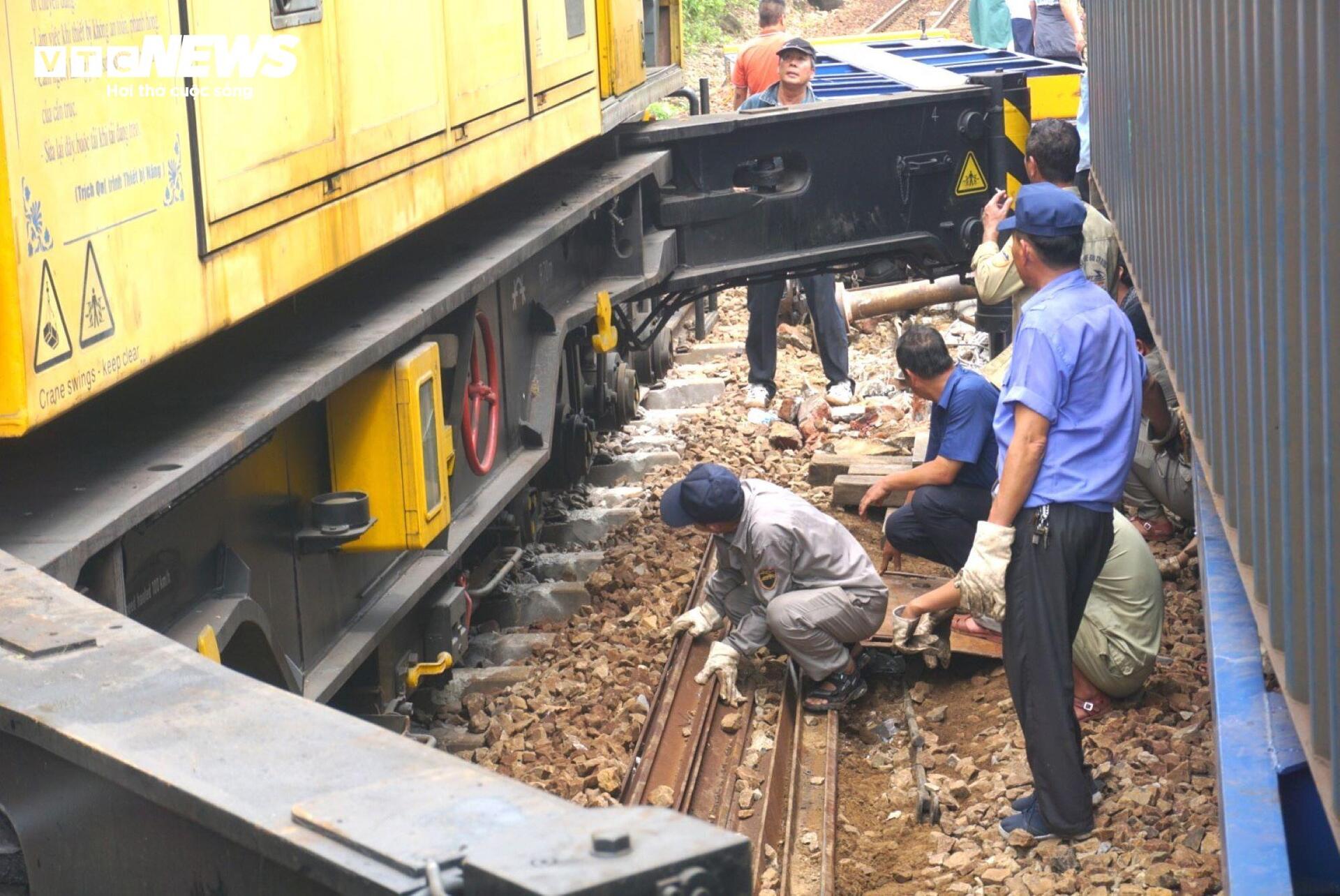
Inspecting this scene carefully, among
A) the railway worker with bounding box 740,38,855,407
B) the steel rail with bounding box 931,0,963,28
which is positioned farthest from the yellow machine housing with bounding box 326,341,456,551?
the steel rail with bounding box 931,0,963,28

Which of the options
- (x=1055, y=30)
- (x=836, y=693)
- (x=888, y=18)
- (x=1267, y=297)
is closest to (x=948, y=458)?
(x=836, y=693)

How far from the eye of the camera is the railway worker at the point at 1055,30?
13.0 metres

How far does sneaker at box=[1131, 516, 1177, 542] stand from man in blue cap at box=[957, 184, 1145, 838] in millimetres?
2380

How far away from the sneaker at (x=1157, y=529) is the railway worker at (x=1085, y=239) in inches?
40.2

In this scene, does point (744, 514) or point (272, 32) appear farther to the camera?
point (744, 514)

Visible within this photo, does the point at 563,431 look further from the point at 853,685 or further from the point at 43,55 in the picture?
the point at 43,55

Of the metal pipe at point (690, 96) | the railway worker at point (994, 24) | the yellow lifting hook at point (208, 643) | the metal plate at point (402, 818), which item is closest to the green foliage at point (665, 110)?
the railway worker at point (994, 24)

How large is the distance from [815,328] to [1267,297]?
266 inches

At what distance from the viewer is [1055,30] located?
43.1ft

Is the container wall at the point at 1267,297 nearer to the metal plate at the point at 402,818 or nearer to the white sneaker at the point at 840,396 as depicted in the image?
the metal plate at the point at 402,818

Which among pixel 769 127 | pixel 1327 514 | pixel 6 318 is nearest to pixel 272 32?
pixel 6 318

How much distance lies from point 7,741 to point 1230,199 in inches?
106

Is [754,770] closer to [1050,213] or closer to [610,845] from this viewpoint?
[1050,213]

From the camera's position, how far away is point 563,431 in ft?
25.2
